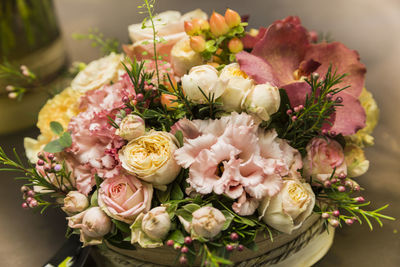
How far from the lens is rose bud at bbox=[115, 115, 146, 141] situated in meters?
0.58

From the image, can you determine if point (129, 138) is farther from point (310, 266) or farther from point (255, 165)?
point (310, 266)

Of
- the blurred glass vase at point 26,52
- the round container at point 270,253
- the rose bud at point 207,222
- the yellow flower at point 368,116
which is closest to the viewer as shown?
the rose bud at point 207,222

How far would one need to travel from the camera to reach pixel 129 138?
23.4 inches

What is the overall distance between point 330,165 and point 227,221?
0.63 feet

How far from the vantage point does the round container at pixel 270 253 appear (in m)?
0.61

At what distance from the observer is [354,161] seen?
69cm

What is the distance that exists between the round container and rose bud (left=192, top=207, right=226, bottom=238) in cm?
9

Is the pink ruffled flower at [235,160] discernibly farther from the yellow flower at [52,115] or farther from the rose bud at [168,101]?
the yellow flower at [52,115]

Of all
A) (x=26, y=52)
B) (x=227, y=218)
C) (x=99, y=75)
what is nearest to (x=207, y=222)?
(x=227, y=218)

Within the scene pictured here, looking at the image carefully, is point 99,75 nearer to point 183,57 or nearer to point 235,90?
point 183,57

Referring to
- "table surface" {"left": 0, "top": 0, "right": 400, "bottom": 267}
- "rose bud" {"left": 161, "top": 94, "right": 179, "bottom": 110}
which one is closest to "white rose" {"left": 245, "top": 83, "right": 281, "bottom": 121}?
"rose bud" {"left": 161, "top": 94, "right": 179, "bottom": 110}

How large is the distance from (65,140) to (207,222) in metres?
0.28

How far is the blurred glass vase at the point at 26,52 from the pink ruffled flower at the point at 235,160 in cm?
53

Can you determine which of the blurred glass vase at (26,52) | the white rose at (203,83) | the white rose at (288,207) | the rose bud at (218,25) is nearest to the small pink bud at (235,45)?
the rose bud at (218,25)
